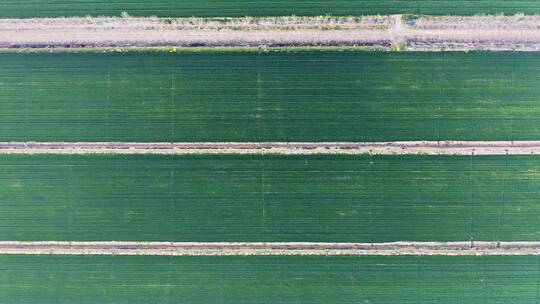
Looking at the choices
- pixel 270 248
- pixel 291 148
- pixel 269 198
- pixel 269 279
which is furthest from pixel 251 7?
pixel 269 279

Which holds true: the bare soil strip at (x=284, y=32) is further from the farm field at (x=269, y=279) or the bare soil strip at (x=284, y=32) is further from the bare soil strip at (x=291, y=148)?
the farm field at (x=269, y=279)

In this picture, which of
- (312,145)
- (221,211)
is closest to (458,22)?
(312,145)

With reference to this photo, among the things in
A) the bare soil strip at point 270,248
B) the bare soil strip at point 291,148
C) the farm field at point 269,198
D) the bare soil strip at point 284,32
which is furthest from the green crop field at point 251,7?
the bare soil strip at point 270,248

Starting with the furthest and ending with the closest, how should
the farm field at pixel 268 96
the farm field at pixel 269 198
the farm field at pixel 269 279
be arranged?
the farm field at pixel 269 279 → the farm field at pixel 269 198 → the farm field at pixel 268 96

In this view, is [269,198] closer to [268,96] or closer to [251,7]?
[268,96]

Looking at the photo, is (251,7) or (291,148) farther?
(251,7)

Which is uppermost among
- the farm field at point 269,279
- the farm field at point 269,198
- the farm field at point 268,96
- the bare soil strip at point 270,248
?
the farm field at point 268,96
